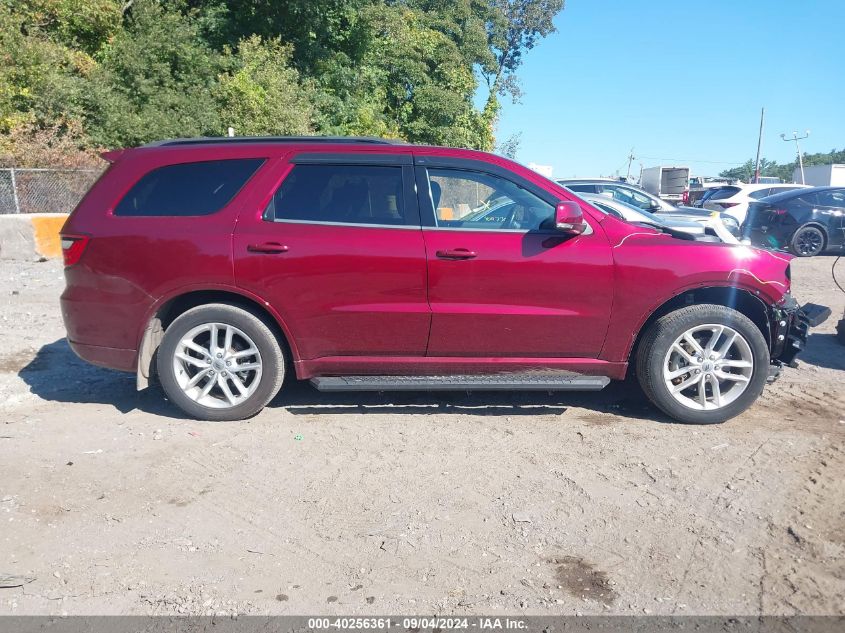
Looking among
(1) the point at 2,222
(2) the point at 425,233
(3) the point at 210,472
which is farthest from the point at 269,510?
(1) the point at 2,222

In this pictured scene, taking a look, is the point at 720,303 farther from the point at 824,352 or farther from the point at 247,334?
the point at 247,334

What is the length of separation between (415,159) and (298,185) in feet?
2.77

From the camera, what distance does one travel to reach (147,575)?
3.25 meters

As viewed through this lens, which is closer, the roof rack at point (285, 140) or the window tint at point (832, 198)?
the roof rack at point (285, 140)

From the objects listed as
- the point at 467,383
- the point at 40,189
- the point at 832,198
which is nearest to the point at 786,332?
the point at 467,383

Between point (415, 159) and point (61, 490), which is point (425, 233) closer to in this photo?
point (415, 159)

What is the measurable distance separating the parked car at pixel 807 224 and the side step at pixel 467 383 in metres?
11.5

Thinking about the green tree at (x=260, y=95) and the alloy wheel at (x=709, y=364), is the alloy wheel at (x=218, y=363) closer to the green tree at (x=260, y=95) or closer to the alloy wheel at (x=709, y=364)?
the alloy wheel at (x=709, y=364)

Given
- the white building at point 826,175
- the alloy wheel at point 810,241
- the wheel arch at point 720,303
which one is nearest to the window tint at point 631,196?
the alloy wheel at point 810,241

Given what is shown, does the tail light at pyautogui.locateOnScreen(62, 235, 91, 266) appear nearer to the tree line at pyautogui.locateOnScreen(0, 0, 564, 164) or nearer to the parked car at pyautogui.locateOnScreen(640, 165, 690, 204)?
the tree line at pyautogui.locateOnScreen(0, 0, 564, 164)

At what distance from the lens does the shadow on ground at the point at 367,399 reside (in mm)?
5367

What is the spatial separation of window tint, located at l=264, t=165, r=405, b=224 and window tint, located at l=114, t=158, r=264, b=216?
318mm

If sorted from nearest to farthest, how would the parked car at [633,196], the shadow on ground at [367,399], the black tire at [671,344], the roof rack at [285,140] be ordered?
1. the black tire at [671,344]
2. the roof rack at [285,140]
3. the shadow on ground at [367,399]
4. the parked car at [633,196]

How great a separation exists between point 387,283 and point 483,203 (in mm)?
926
